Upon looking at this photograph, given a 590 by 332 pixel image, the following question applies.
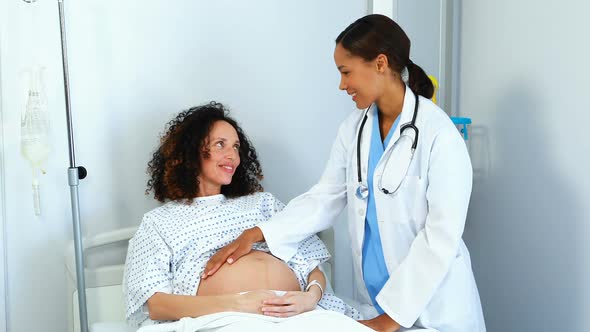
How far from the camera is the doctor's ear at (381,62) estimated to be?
189cm

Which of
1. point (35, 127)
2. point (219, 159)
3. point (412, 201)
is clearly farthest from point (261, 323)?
point (35, 127)

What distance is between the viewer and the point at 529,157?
2.23 metres

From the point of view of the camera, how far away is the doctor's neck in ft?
6.40

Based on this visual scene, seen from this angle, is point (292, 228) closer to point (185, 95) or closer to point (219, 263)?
point (219, 263)

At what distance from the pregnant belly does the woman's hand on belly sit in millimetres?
126

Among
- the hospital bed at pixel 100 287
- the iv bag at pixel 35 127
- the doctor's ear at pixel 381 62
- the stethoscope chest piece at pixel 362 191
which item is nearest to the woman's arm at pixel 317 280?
the hospital bed at pixel 100 287

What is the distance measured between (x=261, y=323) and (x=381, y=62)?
A: 78cm

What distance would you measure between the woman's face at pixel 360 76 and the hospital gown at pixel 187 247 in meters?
0.56

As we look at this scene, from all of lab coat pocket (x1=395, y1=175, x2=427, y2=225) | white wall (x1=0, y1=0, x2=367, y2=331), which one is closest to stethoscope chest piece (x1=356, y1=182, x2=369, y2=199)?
lab coat pocket (x1=395, y1=175, x2=427, y2=225)

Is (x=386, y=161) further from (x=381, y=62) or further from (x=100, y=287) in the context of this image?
(x=100, y=287)

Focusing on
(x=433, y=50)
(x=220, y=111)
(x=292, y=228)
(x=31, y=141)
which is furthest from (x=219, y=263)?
(x=433, y=50)

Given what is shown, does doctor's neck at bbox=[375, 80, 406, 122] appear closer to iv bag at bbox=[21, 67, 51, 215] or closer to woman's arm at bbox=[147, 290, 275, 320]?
woman's arm at bbox=[147, 290, 275, 320]

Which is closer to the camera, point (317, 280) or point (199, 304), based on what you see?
point (199, 304)

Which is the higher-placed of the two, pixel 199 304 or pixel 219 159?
pixel 219 159
